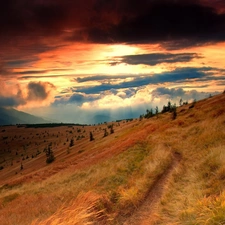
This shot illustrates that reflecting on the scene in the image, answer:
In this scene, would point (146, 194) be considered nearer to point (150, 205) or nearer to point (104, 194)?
point (150, 205)

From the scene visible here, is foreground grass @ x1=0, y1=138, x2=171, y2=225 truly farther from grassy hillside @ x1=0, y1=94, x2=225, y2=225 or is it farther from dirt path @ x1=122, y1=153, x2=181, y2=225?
dirt path @ x1=122, y1=153, x2=181, y2=225

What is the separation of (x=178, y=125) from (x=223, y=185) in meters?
21.8

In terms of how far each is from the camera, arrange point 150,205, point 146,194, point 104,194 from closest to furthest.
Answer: point 150,205, point 104,194, point 146,194

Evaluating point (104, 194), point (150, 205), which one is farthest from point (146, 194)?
point (104, 194)

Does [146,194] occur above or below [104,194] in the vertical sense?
below

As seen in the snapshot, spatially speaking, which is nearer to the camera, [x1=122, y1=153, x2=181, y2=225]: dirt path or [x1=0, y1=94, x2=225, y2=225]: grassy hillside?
[x1=0, y1=94, x2=225, y2=225]: grassy hillside

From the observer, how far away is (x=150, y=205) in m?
12.1

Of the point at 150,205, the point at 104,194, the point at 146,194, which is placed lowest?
the point at 150,205

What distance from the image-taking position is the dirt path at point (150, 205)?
1082 centimetres

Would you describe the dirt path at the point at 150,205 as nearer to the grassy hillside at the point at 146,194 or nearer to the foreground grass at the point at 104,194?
the grassy hillside at the point at 146,194

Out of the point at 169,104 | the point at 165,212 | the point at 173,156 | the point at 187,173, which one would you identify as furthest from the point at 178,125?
the point at 169,104

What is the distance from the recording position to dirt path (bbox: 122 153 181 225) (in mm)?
10820

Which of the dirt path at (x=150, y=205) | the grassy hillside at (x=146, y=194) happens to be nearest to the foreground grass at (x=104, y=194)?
the grassy hillside at (x=146, y=194)

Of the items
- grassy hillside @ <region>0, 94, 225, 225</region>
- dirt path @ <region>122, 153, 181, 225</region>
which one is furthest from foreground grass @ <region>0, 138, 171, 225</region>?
dirt path @ <region>122, 153, 181, 225</region>
